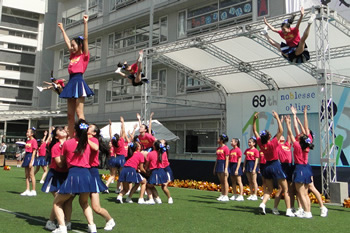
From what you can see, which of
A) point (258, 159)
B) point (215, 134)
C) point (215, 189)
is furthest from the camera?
point (215, 134)

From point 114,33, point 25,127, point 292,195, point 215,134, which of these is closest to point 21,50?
point 25,127

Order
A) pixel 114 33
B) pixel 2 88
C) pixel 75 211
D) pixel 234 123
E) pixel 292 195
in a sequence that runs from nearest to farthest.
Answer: pixel 75 211, pixel 292 195, pixel 234 123, pixel 114 33, pixel 2 88

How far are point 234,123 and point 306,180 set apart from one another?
1119 cm

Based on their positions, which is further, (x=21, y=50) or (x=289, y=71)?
(x=21, y=50)

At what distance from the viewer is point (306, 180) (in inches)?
294

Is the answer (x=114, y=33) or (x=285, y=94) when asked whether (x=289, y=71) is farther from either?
(x=114, y=33)

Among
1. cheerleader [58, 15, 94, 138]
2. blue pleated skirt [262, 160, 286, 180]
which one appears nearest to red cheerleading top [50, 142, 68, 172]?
cheerleader [58, 15, 94, 138]

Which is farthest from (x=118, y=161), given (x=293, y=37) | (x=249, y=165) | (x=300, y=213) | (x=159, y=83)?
(x=159, y=83)

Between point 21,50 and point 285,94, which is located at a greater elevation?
point 21,50

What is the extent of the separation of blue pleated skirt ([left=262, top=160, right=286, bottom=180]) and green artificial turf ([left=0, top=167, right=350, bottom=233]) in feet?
2.68

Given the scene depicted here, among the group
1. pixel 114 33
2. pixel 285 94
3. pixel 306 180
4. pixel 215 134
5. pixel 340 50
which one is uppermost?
pixel 114 33

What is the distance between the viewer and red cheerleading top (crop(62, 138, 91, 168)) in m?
5.10

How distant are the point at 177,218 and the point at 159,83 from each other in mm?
18169

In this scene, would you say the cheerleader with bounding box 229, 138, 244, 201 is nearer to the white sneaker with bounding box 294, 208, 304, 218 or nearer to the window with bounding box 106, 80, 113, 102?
the white sneaker with bounding box 294, 208, 304, 218
